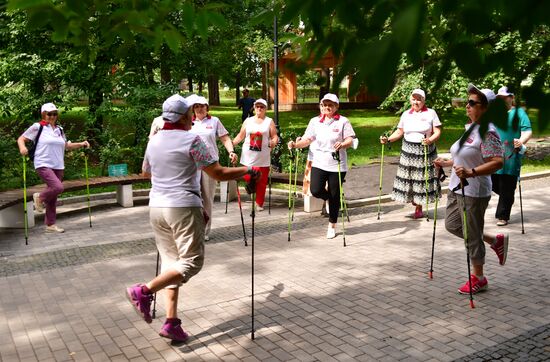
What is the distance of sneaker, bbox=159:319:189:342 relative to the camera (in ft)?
16.6

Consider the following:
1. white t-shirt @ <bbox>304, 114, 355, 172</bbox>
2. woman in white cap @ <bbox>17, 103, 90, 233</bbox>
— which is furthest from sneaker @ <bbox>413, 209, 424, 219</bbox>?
woman in white cap @ <bbox>17, 103, 90, 233</bbox>

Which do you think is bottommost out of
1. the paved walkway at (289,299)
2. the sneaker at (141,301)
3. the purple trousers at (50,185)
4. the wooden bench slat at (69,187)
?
the paved walkway at (289,299)

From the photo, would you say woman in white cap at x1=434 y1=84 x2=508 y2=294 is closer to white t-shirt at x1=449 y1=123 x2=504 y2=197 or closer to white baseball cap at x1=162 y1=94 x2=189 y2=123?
white t-shirt at x1=449 y1=123 x2=504 y2=197

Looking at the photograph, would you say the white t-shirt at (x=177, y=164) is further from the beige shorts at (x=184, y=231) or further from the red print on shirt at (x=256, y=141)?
the red print on shirt at (x=256, y=141)

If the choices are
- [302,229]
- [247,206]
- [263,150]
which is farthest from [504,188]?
[247,206]

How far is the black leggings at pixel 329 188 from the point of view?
8.91 meters

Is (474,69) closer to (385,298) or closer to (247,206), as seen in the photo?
(385,298)

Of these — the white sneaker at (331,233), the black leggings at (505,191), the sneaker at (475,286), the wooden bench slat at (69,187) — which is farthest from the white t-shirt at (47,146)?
the black leggings at (505,191)

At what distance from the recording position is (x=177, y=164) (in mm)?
4879

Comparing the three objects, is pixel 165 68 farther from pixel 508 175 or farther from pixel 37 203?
pixel 508 175

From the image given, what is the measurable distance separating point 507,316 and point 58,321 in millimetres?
4285

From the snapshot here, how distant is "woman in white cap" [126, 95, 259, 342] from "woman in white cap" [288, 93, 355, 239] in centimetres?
404

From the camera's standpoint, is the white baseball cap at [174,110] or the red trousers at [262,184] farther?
the red trousers at [262,184]

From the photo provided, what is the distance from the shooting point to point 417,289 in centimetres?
650
